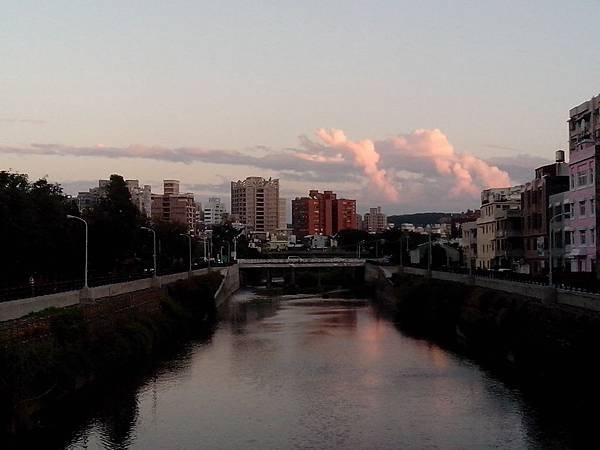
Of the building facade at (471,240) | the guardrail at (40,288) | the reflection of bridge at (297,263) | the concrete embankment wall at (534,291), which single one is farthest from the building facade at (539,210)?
the reflection of bridge at (297,263)

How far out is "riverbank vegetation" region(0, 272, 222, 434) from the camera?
33.7 m

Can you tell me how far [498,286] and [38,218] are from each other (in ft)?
118

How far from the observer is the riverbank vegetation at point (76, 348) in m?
33.7

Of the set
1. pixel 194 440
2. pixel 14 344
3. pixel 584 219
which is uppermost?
pixel 584 219

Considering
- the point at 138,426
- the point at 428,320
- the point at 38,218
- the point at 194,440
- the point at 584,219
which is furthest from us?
the point at 428,320

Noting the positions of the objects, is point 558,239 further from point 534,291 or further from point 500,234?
point 534,291

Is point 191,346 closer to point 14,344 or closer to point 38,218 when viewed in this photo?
point 38,218

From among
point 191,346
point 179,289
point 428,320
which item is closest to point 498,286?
point 428,320

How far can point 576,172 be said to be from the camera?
7131cm

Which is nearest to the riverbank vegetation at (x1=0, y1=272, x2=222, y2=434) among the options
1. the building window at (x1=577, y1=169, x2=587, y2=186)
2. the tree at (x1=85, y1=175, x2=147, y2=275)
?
the tree at (x1=85, y1=175, x2=147, y2=275)

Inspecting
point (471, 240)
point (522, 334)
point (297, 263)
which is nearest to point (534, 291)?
point (522, 334)

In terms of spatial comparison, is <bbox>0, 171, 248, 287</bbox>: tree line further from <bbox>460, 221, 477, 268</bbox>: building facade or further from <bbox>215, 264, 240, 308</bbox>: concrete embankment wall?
<bbox>460, 221, 477, 268</bbox>: building facade

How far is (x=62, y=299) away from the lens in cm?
5234

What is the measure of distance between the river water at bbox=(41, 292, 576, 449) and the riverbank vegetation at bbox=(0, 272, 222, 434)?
2.12 m
